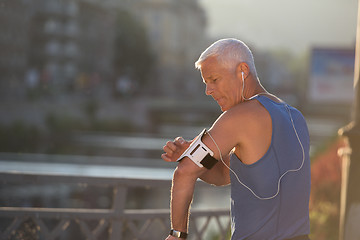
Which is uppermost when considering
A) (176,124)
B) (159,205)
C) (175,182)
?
(175,182)

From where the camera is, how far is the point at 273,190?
2.29 m

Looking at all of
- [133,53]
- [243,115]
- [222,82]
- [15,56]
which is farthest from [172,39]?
[243,115]

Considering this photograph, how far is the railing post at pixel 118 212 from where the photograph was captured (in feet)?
13.2

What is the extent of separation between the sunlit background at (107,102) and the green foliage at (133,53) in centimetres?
11

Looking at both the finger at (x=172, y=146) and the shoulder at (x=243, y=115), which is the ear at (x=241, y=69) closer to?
the shoulder at (x=243, y=115)

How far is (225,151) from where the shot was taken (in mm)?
2273

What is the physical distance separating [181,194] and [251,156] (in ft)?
0.93

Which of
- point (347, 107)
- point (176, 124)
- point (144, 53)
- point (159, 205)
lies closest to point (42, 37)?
point (144, 53)

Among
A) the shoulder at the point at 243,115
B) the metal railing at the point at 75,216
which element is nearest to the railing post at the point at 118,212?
the metal railing at the point at 75,216

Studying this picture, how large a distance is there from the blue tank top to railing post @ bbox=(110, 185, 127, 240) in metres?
1.76

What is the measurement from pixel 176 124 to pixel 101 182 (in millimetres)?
70731

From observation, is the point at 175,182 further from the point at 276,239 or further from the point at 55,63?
the point at 55,63

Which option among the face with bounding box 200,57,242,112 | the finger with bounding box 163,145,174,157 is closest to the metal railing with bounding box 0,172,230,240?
the finger with bounding box 163,145,174,157

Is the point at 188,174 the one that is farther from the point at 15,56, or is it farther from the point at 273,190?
the point at 15,56
